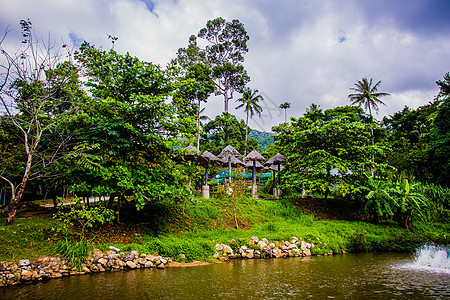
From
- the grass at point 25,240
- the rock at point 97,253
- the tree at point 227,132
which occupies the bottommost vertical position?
the rock at point 97,253

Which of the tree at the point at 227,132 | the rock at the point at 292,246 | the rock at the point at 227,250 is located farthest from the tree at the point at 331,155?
the tree at the point at 227,132

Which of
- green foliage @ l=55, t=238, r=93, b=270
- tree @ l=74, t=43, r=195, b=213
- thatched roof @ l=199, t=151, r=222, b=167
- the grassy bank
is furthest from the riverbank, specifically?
thatched roof @ l=199, t=151, r=222, b=167

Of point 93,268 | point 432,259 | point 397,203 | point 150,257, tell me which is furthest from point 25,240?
point 397,203

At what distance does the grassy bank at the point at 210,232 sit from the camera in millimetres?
8516

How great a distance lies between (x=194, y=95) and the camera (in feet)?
98.1

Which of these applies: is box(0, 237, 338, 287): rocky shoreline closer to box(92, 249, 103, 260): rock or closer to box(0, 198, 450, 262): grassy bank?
box(92, 249, 103, 260): rock

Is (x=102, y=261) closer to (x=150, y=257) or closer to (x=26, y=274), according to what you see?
(x=150, y=257)

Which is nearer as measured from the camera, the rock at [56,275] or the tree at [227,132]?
the rock at [56,275]

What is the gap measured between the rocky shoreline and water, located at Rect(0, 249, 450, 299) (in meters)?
0.43

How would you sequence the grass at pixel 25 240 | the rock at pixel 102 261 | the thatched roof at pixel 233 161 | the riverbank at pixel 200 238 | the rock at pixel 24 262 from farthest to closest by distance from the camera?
the thatched roof at pixel 233 161 → the rock at pixel 102 261 → the riverbank at pixel 200 238 → the grass at pixel 25 240 → the rock at pixel 24 262

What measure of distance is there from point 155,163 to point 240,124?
950 inches

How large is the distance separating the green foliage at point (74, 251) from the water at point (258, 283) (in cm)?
61

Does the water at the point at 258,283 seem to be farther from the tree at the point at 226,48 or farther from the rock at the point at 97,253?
the tree at the point at 226,48

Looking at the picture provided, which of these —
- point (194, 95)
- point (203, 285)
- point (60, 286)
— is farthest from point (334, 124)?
point (194, 95)
